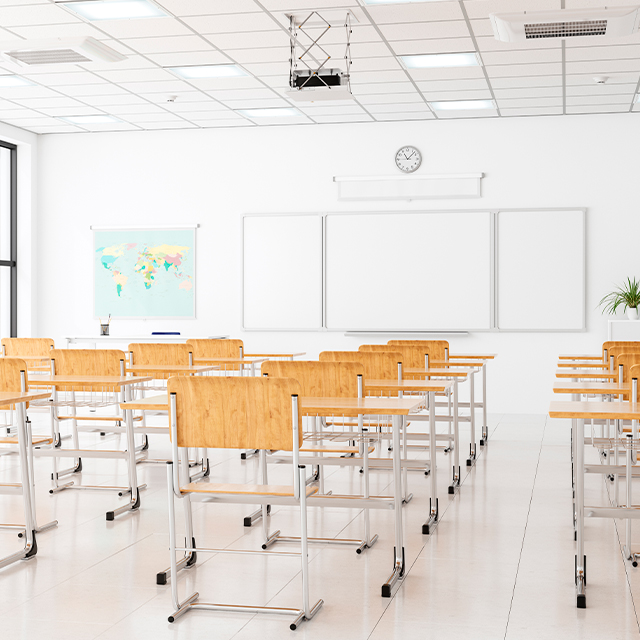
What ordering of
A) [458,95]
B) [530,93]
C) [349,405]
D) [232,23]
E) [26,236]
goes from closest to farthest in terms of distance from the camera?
[349,405] → [232,23] → [530,93] → [458,95] → [26,236]

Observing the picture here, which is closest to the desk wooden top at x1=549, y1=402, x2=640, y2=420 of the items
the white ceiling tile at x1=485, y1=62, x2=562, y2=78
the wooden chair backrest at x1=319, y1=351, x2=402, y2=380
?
the wooden chair backrest at x1=319, y1=351, x2=402, y2=380

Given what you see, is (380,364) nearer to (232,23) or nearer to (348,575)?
(348,575)

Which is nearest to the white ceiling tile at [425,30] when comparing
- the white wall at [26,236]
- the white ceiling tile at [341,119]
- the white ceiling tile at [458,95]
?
the white ceiling tile at [458,95]

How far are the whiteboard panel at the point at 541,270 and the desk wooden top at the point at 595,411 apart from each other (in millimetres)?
5992

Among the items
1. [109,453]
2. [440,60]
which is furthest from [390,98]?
[109,453]

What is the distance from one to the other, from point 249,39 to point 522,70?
2564mm

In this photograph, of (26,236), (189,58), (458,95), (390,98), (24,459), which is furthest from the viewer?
(26,236)

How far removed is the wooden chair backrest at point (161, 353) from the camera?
606 centimetres

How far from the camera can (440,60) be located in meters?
7.37

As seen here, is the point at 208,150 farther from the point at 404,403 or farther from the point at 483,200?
the point at 404,403

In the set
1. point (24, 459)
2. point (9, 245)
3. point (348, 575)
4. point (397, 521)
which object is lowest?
point (348, 575)

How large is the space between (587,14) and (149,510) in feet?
13.4

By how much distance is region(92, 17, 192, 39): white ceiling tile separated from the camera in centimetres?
630

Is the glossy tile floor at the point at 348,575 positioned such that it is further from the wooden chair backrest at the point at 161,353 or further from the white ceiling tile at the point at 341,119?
the white ceiling tile at the point at 341,119
